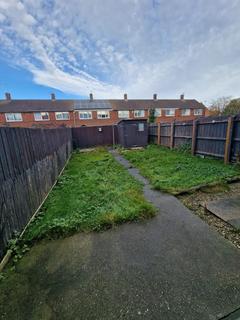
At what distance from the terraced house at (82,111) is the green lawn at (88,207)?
20.1 m

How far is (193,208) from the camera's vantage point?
9.47ft

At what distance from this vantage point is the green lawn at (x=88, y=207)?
239 centimetres

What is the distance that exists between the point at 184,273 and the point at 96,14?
839 cm

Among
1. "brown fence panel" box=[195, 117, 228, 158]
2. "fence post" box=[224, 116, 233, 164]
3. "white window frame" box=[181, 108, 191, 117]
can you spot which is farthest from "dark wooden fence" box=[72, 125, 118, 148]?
"white window frame" box=[181, 108, 191, 117]

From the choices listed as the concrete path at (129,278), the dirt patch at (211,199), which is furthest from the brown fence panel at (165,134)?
the concrete path at (129,278)

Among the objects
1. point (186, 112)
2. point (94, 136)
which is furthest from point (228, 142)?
point (186, 112)

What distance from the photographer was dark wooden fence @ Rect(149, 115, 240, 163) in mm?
5047

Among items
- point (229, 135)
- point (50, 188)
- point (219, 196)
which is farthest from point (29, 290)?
point (229, 135)

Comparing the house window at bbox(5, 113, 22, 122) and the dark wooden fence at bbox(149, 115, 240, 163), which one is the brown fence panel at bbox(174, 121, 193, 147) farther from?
the house window at bbox(5, 113, 22, 122)

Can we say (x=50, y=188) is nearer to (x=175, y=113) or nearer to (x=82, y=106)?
(x=82, y=106)

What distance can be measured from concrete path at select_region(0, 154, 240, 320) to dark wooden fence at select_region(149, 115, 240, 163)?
13.9ft

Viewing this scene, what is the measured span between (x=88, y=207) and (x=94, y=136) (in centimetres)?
1104

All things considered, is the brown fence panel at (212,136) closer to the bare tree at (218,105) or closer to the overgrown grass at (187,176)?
the overgrown grass at (187,176)

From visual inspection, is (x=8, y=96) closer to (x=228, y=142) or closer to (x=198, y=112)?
(x=228, y=142)
